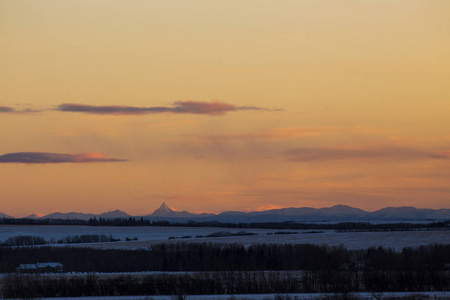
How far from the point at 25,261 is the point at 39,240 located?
48.3 meters

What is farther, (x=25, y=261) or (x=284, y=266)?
(x=25, y=261)

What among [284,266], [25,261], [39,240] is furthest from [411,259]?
[39,240]

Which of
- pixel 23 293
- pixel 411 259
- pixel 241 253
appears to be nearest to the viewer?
pixel 23 293

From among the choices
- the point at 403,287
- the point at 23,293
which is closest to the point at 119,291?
the point at 23,293

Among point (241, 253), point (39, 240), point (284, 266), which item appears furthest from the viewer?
point (39, 240)

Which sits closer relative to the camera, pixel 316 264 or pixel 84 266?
pixel 316 264

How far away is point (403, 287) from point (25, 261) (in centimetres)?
5860

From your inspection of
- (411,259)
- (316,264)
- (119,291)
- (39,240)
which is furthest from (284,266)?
(39,240)

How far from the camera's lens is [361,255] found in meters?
89.8

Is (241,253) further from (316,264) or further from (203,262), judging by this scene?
(316,264)

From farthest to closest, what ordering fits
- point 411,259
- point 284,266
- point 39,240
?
point 39,240, point 284,266, point 411,259

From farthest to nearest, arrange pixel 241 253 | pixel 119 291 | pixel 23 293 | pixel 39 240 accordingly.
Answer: pixel 39 240, pixel 241 253, pixel 119 291, pixel 23 293

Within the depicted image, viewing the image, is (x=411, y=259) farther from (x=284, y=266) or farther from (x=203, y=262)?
(x=203, y=262)

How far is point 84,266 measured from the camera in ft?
306
